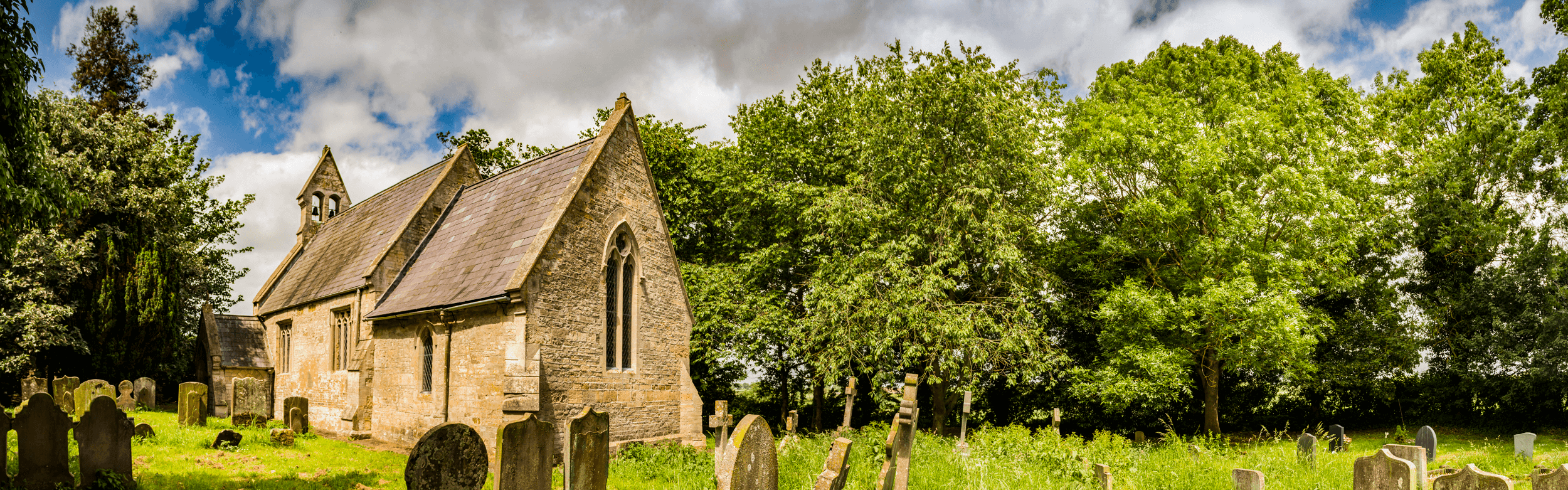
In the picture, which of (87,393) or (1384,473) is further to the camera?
(87,393)

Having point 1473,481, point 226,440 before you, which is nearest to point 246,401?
point 226,440

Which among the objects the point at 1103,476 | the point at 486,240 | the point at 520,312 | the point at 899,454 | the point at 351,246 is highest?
the point at 351,246

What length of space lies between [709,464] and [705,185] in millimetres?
17036

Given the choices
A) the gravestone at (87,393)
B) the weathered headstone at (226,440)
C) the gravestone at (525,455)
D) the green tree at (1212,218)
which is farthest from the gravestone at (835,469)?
the gravestone at (87,393)

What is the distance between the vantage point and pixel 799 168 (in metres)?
26.0

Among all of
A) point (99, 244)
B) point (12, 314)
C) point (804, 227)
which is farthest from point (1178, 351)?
point (99, 244)

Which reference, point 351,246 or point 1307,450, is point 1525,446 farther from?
point 351,246

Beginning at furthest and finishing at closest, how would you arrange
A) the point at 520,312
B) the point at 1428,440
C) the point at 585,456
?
the point at 1428,440
the point at 520,312
the point at 585,456

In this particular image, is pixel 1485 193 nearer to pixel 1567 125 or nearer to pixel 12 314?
pixel 1567 125

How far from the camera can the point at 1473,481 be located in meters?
6.23

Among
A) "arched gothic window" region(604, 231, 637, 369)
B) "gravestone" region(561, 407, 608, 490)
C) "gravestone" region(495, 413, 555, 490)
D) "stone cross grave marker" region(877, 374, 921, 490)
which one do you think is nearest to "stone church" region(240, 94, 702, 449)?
"arched gothic window" region(604, 231, 637, 369)

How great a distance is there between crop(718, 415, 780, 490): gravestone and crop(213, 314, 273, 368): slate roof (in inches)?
939

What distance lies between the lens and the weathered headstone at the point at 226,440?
12.7 meters

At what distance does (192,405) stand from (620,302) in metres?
8.73
